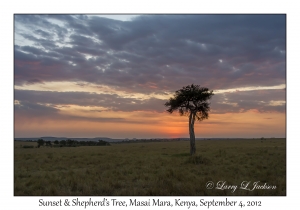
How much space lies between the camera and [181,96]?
30000 millimetres

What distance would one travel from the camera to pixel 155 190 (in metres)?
10.4

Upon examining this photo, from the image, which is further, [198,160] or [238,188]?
[198,160]

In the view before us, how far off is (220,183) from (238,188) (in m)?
1.04

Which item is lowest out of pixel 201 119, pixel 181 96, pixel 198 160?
pixel 198 160

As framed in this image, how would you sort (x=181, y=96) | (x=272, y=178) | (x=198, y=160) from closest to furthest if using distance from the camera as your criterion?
(x=272, y=178)
(x=198, y=160)
(x=181, y=96)
